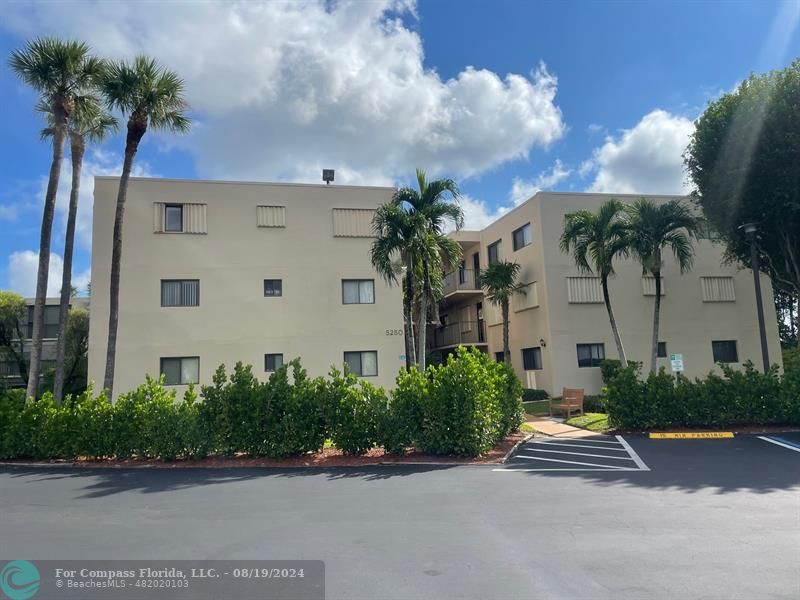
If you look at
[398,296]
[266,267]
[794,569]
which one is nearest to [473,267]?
[398,296]

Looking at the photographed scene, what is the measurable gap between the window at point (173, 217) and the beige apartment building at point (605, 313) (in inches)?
554

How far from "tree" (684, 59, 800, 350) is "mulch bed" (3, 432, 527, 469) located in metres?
12.3

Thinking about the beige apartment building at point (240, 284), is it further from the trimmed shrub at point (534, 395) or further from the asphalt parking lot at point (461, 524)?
the asphalt parking lot at point (461, 524)

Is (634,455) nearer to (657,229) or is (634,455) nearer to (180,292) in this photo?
(657,229)

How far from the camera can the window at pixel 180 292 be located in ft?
62.6

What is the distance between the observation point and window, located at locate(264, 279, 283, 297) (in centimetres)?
1956

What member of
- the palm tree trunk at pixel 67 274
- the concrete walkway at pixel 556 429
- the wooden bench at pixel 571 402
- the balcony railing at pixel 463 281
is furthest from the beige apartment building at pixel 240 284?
the balcony railing at pixel 463 281

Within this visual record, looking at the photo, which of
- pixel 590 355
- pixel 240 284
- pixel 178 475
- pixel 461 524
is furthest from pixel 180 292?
pixel 590 355

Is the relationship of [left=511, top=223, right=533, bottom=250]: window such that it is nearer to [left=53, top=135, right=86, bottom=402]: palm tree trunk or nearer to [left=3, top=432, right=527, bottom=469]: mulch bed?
[left=3, top=432, right=527, bottom=469]: mulch bed

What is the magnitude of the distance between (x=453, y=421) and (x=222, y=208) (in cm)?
1296

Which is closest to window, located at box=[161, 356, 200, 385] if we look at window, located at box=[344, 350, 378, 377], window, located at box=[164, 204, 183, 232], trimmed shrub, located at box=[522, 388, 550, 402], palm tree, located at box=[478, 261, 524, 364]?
window, located at box=[164, 204, 183, 232]

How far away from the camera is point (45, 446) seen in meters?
11.8

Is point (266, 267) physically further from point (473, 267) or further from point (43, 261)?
point (473, 267)

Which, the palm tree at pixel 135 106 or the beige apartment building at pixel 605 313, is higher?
the palm tree at pixel 135 106
